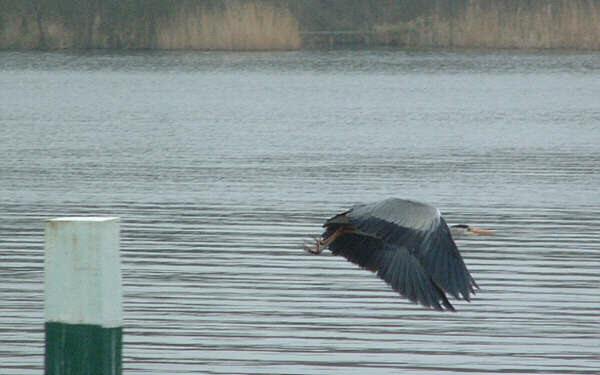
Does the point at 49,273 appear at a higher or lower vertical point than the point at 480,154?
higher

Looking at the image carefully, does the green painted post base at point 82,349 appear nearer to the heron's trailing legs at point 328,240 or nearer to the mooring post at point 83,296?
the mooring post at point 83,296

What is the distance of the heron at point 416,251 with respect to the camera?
5754mm

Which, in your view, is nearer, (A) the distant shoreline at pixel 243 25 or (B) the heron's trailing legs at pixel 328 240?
(B) the heron's trailing legs at pixel 328 240

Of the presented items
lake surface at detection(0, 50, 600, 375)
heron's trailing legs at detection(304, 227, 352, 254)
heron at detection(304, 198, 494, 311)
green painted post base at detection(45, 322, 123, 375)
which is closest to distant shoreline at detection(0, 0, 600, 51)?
lake surface at detection(0, 50, 600, 375)

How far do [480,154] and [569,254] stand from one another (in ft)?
27.5

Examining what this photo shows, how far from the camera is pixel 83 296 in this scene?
4.10 m

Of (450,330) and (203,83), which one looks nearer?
(450,330)

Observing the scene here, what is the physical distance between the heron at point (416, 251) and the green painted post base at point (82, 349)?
1795 mm

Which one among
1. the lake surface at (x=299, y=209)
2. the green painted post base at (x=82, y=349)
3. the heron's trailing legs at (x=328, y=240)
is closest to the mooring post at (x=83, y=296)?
the green painted post base at (x=82, y=349)

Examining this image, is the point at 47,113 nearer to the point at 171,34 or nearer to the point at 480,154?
the point at 480,154

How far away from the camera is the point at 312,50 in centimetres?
4619

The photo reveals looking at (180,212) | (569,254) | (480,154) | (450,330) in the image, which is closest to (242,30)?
(480,154)

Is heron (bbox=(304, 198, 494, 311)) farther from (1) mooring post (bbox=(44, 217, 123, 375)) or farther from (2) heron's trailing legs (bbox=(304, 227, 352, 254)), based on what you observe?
(1) mooring post (bbox=(44, 217, 123, 375))

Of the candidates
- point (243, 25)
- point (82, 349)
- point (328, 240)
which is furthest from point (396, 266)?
point (243, 25)
